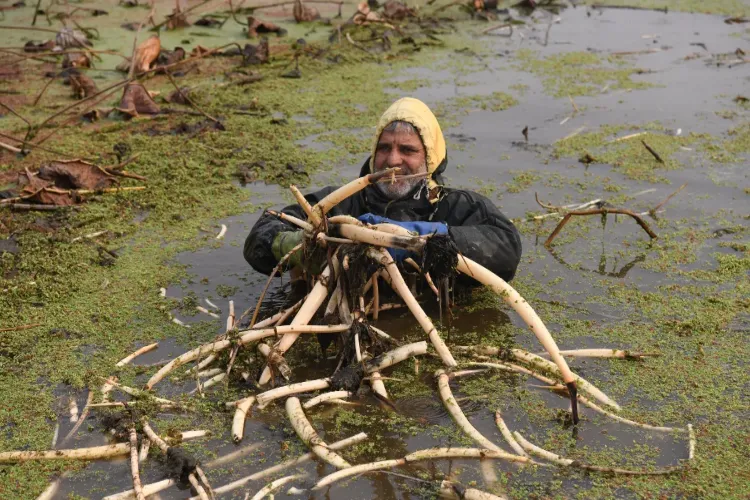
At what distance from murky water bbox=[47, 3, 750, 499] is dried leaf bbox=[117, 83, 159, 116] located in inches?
55.4

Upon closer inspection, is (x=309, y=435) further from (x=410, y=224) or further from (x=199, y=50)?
(x=199, y=50)

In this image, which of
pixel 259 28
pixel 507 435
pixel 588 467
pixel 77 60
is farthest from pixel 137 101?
pixel 588 467

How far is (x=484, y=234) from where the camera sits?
4.64 meters

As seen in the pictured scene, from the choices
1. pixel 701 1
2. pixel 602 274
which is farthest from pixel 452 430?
pixel 701 1

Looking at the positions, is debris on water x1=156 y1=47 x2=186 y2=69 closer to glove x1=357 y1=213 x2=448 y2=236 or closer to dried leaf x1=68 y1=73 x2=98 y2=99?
dried leaf x1=68 y1=73 x2=98 y2=99

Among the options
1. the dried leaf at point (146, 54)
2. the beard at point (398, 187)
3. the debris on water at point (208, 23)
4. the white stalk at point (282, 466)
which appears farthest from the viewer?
the debris on water at point (208, 23)

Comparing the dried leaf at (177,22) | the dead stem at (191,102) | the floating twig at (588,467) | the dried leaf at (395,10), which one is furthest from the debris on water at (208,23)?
the floating twig at (588,467)

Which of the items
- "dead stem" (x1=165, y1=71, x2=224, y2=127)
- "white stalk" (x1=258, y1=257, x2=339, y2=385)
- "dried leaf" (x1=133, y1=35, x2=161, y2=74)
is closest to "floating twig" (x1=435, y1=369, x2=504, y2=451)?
"white stalk" (x1=258, y1=257, x2=339, y2=385)

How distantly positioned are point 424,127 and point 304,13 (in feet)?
20.4

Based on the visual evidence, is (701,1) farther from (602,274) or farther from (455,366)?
(455,366)

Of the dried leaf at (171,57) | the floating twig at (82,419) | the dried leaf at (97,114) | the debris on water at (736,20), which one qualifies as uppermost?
the debris on water at (736,20)

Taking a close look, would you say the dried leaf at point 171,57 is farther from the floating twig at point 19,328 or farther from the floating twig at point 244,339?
the floating twig at point 244,339

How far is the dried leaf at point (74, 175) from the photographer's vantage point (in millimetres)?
6059

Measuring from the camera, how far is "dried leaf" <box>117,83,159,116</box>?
7.48m
